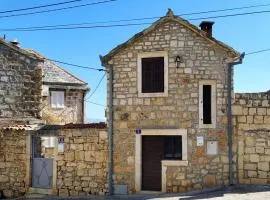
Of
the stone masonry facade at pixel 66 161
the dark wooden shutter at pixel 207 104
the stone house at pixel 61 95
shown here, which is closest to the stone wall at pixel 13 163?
the stone masonry facade at pixel 66 161

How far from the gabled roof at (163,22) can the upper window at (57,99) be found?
1090cm

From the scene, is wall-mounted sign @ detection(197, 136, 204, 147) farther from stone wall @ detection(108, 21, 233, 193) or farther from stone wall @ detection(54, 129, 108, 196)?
stone wall @ detection(54, 129, 108, 196)

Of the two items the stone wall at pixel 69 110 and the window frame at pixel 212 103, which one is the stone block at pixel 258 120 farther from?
the stone wall at pixel 69 110

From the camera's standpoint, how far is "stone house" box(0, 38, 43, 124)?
18609 millimetres

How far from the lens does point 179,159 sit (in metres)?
14.8

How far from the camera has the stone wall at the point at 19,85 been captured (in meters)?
18.6

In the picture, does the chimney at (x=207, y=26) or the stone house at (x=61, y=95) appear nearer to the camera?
the chimney at (x=207, y=26)

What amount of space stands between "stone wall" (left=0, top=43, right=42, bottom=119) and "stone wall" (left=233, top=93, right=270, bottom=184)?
937cm

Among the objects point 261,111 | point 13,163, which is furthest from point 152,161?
point 13,163

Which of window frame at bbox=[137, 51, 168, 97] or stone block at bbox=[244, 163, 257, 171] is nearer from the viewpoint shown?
stone block at bbox=[244, 163, 257, 171]

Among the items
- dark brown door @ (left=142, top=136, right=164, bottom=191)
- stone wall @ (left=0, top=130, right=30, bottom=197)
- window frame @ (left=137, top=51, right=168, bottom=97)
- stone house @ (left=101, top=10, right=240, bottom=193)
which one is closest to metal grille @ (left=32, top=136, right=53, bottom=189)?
stone wall @ (left=0, top=130, right=30, bottom=197)

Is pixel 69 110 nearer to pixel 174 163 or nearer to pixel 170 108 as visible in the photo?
pixel 170 108

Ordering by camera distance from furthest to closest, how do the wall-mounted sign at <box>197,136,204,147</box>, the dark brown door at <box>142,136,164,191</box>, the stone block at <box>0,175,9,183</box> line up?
the stone block at <box>0,175,9,183</box>, the dark brown door at <box>142,136,164,191</box>, the wall-mounted sign at <box>197,136,204,147</box>

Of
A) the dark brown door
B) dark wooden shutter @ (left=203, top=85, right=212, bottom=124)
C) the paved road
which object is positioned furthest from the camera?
the dark brown door
